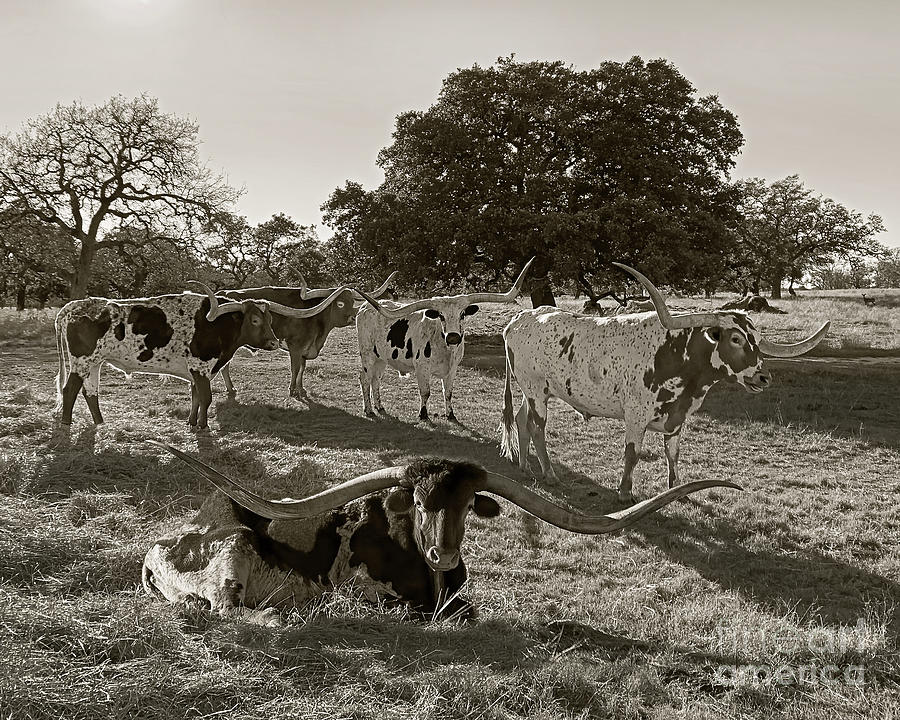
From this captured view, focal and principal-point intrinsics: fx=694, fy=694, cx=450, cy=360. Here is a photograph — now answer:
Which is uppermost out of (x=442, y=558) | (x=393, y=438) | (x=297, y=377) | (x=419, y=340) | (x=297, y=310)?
(x=297, y=310)

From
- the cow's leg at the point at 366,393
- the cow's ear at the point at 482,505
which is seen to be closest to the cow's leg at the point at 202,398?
the cow's leg at the point at 366,393

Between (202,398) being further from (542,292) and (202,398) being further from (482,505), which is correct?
(542,292)

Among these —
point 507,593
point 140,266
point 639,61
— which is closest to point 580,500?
point 507,593

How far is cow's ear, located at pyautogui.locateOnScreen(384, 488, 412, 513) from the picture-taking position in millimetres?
4547

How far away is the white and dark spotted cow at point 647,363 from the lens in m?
7.57

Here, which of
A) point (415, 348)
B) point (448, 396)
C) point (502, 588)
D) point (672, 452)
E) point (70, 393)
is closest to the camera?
point (502, 588)

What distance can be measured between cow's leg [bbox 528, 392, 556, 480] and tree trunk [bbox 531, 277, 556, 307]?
12.3 metres

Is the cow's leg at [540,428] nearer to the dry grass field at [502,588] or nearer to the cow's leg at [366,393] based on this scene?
the dry grass field at [502,588]

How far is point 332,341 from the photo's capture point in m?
23.8

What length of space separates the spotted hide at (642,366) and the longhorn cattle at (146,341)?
203 inches

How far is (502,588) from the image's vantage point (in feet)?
17.2

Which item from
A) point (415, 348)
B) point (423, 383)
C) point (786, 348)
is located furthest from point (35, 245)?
point (786, 348)

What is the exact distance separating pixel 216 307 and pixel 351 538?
7088 millimetres

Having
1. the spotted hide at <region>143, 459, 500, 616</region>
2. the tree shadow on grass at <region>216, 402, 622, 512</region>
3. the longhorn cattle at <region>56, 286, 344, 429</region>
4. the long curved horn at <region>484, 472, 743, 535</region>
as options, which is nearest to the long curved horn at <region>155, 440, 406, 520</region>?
the spotted hide at <region>143, 459, 500, 616</region>
